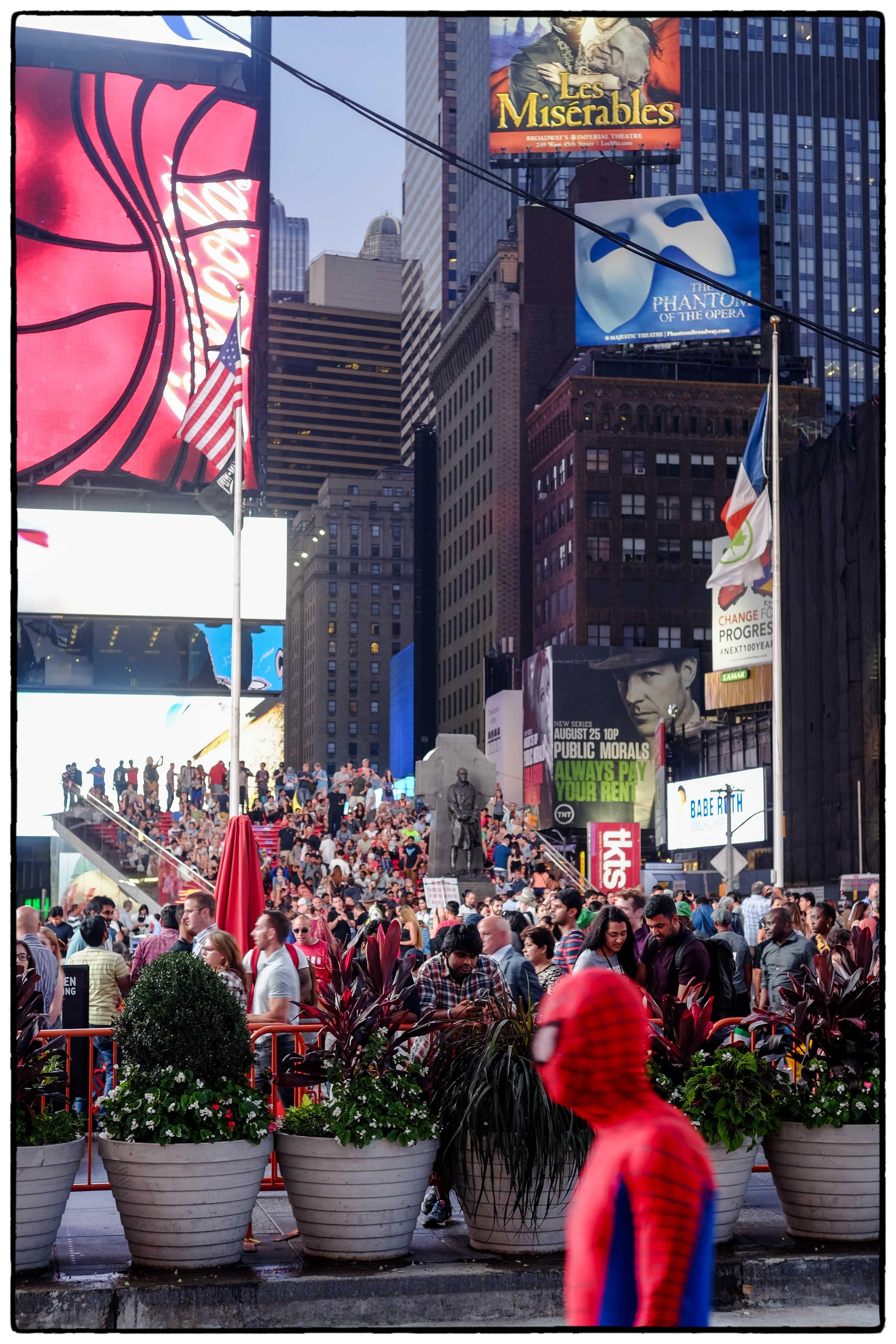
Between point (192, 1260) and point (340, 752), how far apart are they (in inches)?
7081

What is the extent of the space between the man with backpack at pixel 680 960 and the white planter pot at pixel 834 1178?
1444mm

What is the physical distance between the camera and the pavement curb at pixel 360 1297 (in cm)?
679

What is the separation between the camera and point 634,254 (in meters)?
77.9

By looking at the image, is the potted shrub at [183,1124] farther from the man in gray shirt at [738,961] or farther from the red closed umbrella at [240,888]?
the red closed umbrella at [240,888]

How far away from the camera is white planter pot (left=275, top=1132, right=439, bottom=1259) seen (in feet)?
24.2

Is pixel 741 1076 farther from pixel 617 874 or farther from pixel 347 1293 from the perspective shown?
pixel 617 874

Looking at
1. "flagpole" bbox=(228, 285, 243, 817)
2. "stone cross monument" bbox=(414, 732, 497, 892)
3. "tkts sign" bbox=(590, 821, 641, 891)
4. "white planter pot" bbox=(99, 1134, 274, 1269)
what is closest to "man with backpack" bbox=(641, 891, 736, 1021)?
"white planter pot" bbox=(99, 1134, 274, 1269)

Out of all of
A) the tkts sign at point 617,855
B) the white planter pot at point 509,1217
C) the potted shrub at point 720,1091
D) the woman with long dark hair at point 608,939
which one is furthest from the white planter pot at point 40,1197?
the tkts sign at point 617,855

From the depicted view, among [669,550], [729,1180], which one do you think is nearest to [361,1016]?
[729,1180]

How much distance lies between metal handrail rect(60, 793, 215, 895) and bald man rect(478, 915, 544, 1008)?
41.0 ft

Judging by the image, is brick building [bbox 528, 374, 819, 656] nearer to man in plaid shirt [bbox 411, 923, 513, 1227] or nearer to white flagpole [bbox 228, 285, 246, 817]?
white flagpole [bbox 228, 285, 246, 817]

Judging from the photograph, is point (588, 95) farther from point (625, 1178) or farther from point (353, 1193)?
point (625, 1178)

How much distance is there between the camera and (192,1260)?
23.5 ft

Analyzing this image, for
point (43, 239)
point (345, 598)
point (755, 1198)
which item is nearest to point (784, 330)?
point (43, 239)
